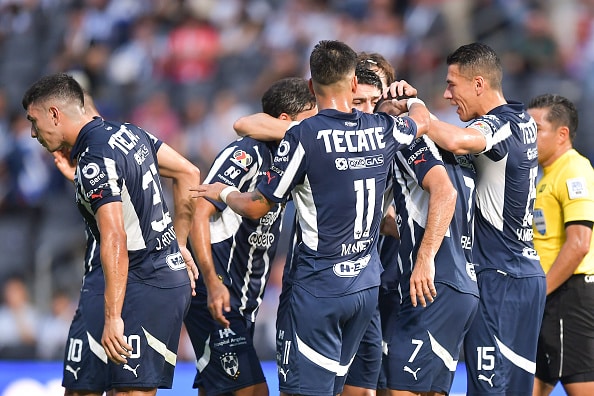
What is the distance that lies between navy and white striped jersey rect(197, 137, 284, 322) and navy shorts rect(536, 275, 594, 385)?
223 centimetres

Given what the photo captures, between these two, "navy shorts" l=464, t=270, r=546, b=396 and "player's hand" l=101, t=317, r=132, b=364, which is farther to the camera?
"navy shorts" l=464, t=270, r=546, b=396

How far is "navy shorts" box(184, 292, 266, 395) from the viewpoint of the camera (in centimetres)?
614

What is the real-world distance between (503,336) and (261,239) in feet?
5.59

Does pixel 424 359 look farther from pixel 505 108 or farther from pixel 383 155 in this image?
pixel 505 108

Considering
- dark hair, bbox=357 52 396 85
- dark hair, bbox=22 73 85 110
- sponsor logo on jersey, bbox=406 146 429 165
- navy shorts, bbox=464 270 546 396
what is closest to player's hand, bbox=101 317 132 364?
dark hair, bbox=22 73 85 110

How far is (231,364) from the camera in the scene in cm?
614

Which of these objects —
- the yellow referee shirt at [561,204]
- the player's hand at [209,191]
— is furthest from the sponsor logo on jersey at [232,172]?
the yellow referee shirt at [561,204]

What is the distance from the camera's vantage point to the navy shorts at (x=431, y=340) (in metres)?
5.49

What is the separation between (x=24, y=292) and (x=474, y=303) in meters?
6.69

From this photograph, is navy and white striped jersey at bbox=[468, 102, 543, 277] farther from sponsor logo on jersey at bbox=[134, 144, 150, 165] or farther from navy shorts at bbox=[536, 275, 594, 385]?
sponsor logo on jersey at bbox=[134, 144, 150, 165]

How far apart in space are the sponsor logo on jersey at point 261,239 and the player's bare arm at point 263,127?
0.64 meters

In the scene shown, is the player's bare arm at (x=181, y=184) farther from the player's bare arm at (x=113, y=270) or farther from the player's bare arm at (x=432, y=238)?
the player's bare arm at (x=432, y=238)

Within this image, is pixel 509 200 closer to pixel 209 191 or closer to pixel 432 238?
pixel 432 238

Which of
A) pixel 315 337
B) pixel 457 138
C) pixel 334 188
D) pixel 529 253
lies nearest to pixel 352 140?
pixel 334 188
